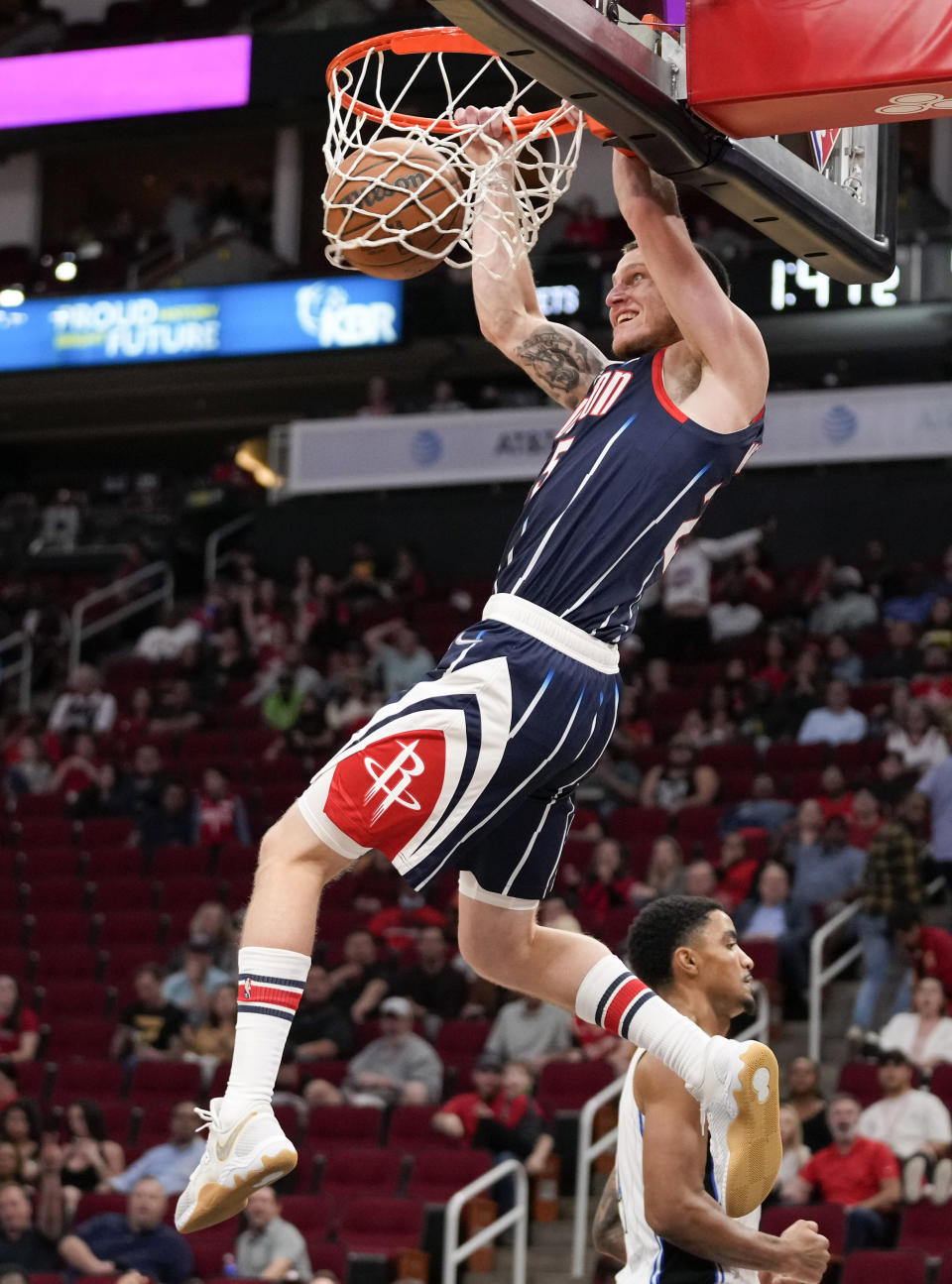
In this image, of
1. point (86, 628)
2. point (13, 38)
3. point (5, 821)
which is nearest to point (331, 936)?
point (5, 821)

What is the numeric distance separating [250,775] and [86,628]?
5.37m

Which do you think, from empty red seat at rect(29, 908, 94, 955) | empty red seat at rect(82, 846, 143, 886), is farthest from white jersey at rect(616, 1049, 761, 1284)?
empty red seat at rect(82, 846, 143, 886)

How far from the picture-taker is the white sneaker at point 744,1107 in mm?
4219

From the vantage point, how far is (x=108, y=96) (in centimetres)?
2256

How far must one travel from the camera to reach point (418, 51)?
508cm

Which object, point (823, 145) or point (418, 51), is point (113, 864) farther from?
point (823, 145)

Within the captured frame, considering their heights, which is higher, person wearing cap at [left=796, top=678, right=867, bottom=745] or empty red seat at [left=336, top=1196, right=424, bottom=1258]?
person wearing cap at [left=796, top=678, right=867, bottom=745]

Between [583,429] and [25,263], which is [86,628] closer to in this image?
[25,263]

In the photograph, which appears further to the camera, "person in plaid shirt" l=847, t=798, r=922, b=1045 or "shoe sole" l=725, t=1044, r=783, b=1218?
"person in plaid shirt" l=847, t=798, r=922, b=1045

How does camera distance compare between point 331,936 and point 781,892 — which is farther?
point 331,936

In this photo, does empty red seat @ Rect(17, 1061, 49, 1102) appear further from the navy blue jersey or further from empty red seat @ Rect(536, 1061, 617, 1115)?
the navy blue jersey

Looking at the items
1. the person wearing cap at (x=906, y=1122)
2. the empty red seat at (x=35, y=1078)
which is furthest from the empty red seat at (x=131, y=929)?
the person wearing cap at (x=906, y=1122)

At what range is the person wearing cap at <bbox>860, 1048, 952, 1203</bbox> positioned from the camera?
887cm

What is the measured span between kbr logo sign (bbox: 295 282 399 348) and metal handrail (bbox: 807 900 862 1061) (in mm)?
10755
